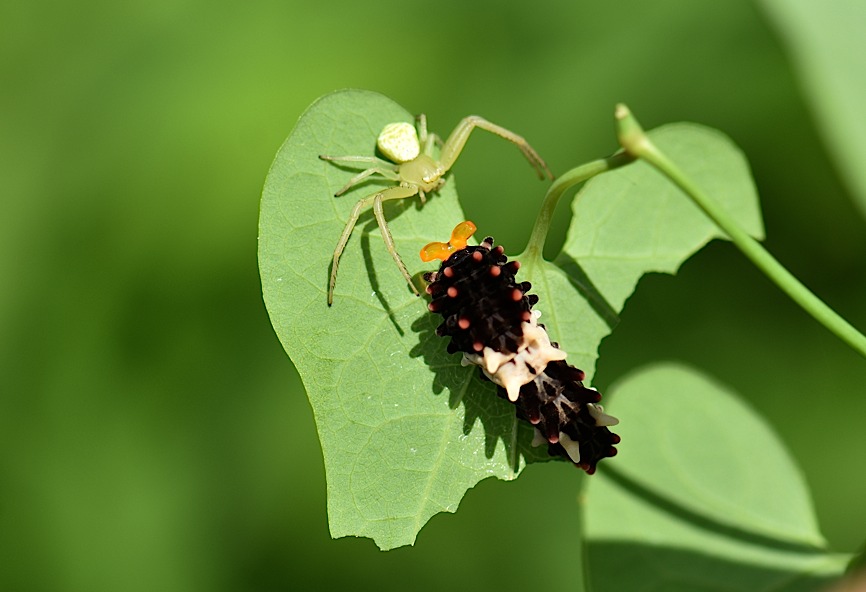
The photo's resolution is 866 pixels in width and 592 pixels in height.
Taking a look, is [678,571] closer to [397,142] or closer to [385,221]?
[385,221]

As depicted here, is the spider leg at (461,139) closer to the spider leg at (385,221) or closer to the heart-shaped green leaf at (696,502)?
the spider leg at (385,221)

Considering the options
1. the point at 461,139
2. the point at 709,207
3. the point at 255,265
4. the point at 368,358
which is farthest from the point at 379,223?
the point at 255,265

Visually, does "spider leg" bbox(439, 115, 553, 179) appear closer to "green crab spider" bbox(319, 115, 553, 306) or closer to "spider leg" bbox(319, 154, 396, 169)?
"green crab spider" bbox(319, 115, 553, 306)

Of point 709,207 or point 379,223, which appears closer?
point 709,207

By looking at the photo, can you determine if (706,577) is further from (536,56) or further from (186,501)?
(536,56)

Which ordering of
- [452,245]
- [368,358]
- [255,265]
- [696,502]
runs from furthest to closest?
[255,265], [696,502], [452,245], [368,358]

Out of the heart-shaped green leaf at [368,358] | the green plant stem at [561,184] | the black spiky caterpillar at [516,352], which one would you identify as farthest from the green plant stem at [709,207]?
the heart-shaped green leaf at [368,358]

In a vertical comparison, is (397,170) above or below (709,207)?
above

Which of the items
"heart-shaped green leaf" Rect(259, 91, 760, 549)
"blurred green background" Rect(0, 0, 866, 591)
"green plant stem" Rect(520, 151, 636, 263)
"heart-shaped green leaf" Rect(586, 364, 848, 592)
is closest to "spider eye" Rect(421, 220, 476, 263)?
"heart-shaped green leaf" Rect(259, 91, 760, 549)
